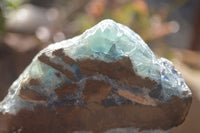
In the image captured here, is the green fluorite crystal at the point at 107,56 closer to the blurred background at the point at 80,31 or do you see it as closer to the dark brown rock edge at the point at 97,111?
the dark brown rock edge at the point at 97,111

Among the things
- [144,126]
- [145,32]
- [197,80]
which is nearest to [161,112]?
[144,126]

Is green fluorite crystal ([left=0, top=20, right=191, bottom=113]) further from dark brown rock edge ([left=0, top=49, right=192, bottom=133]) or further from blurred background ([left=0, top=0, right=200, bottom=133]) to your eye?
blurred background ([left=0, top=0, right=200, bottom=133])

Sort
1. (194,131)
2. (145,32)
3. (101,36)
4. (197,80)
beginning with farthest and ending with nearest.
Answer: (145,32)
(197,80)
(194,131)
(101,36)

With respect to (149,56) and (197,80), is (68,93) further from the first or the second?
(197,80)

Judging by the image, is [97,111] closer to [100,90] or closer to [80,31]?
[100,90]

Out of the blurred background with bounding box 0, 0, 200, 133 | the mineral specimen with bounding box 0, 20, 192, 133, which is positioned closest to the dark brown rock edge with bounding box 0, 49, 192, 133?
the mineral specimen with bounding box 0, 20, 192, 133

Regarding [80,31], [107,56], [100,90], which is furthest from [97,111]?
[80,31]

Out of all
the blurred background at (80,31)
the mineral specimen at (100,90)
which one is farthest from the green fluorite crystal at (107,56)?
the blurred background at (80,31)

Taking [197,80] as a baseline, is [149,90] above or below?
above
